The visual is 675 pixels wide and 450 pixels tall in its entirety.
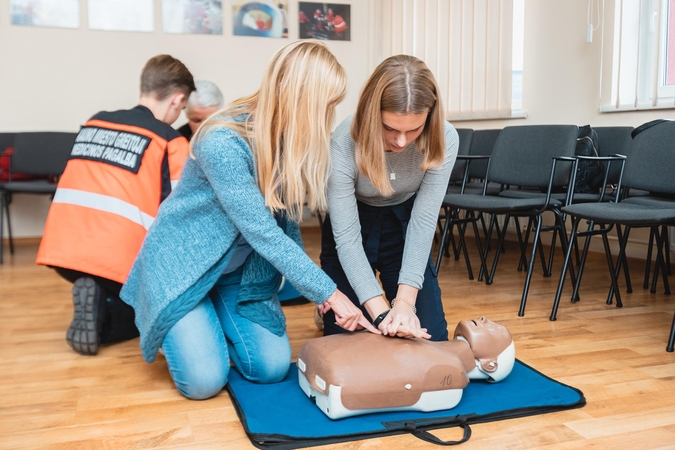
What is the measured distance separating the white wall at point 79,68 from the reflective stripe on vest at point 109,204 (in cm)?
294

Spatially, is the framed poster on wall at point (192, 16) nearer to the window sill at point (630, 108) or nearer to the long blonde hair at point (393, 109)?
the window sill at point (630, 108)

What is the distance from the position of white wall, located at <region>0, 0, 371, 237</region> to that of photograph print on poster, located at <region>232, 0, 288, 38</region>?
0.05 metres

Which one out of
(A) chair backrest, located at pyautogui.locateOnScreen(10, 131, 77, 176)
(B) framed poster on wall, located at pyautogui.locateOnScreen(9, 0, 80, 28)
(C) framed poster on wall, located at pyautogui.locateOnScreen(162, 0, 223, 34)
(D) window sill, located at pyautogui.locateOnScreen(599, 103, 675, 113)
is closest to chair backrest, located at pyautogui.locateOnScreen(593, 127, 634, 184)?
(D) window sill, located at pyautogui.locateOnScreen(599, 103, 675, 113)

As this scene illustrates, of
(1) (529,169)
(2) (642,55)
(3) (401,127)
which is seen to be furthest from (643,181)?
(3) (401,127)

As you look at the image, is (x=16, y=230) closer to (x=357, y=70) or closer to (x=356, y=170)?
(x=357, y=70)

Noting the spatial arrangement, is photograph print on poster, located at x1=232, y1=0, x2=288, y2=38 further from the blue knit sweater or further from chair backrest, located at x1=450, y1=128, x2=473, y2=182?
the blue knit sweater

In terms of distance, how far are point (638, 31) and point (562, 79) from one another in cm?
57

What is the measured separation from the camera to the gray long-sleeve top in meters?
1.89

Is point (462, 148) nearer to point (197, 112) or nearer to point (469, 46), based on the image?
point (469, 46)

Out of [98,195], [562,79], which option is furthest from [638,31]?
[98,195]

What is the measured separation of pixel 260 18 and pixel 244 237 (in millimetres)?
3918

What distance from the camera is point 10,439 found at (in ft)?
5.31

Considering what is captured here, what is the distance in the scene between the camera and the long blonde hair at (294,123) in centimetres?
169

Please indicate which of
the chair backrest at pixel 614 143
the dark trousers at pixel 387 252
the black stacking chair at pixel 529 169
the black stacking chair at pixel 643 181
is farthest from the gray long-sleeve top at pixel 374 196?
the chair backrest at pixel 614 143
